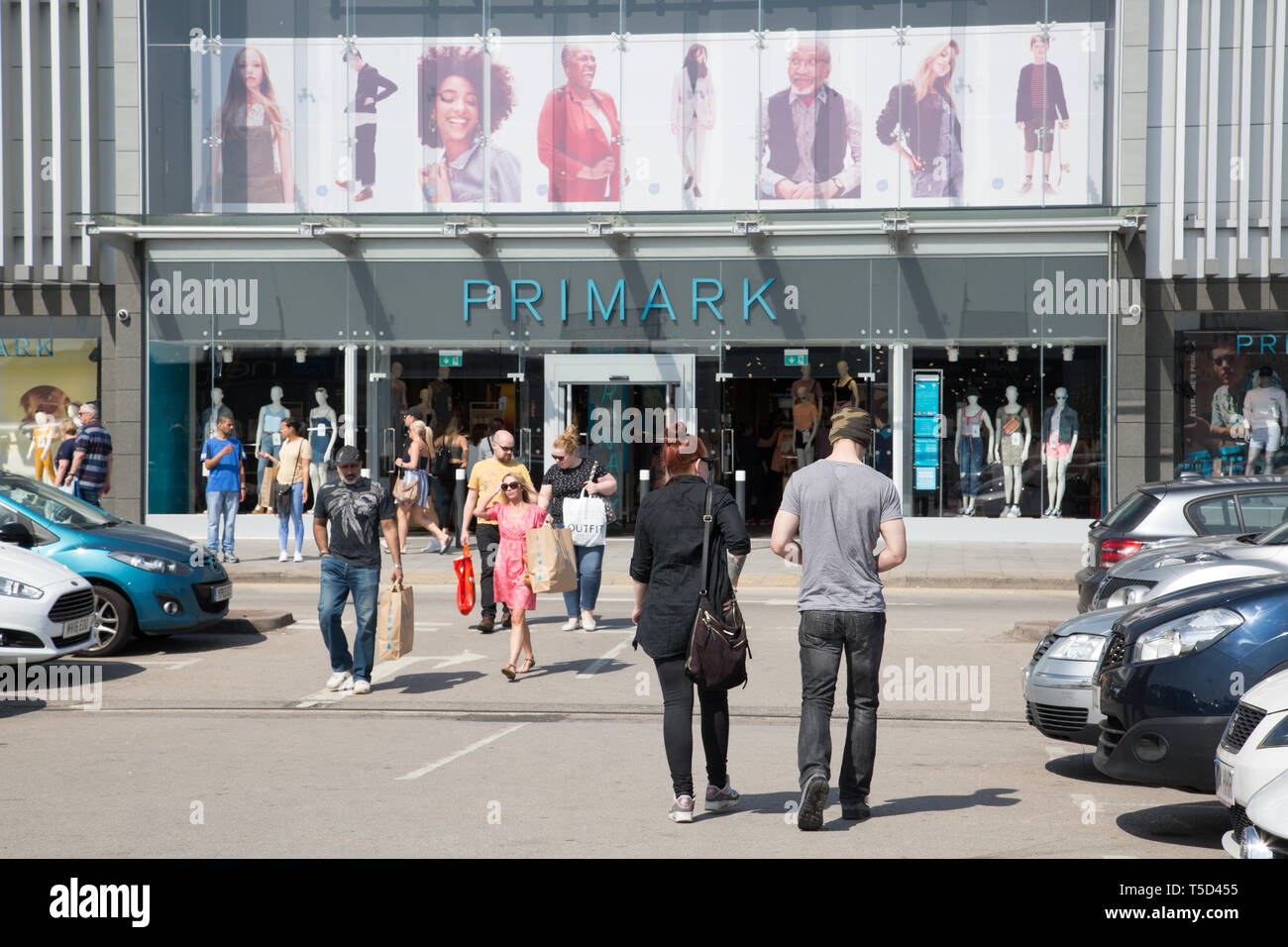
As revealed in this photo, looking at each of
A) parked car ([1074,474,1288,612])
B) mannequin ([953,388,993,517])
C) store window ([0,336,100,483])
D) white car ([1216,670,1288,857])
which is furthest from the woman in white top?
white car ([1216,670,1288,857])

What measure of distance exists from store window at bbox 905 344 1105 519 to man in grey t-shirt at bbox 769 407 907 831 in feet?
53.4

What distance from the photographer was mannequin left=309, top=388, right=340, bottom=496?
22984 millimetres

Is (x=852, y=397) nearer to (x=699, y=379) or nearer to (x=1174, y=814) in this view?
(x=699, y=379)

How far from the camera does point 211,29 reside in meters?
23.2

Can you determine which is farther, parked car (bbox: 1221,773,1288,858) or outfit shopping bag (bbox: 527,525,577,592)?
outfit shopping bag (bbox: 527,525,577,592)

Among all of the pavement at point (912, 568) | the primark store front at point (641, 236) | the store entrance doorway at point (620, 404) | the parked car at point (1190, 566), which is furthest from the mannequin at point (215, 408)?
the parked car at point (1190, 566)

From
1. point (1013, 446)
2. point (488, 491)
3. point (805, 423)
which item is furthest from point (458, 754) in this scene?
point (1013, 446)

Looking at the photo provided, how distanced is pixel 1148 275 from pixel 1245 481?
11486 millimetres

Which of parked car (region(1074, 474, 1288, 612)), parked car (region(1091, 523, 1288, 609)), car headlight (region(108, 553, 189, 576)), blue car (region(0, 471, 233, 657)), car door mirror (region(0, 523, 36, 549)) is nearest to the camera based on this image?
parked car (region(1091, 523, 1288, 609))

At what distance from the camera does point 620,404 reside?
22.8m

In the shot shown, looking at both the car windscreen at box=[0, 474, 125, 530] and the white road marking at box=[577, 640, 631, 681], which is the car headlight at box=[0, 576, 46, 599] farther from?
the white road marking at box=[577, 640, 631, 681]

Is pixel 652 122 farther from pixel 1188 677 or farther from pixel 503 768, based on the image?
pixel 1188 677

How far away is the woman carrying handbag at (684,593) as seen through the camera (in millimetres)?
6566
